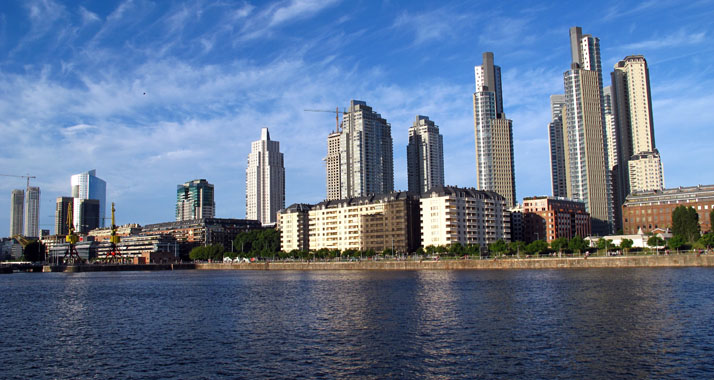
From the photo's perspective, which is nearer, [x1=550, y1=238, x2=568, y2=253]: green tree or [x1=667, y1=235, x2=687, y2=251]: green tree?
[x1=667, y1=235, x2=687, y2=251]: green tree

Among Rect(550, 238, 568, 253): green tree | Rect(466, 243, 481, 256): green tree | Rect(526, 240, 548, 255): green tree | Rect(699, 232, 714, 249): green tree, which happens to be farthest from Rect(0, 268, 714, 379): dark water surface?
Rect(466, 243, 481, 256): green tree

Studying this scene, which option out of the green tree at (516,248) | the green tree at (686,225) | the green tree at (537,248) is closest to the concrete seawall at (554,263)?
the green tree at (537,248)

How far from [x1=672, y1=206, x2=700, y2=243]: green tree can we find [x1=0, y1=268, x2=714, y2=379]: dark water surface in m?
103

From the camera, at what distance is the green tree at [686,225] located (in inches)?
6900

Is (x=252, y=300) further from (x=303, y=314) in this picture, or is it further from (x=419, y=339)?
(x=419, y=339)

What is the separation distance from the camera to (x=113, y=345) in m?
48.8

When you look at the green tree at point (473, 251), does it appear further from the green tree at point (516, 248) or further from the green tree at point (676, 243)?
the green tree at point (676, 243)

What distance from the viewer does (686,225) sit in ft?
583

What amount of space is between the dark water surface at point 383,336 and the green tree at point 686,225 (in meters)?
103

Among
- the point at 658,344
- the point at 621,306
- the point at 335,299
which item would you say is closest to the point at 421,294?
the point at 335,299

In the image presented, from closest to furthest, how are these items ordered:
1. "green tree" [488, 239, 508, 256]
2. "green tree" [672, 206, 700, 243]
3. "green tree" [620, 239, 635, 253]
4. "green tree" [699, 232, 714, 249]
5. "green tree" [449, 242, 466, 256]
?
1. "green tree" [699, 232, 714, 249]
2. "green tree" [620, 239, 635, 253]
3. "green tree" [672, 206, 700, 243]
4. "green tree" [488, 239, 508, 256]
5. "green tree" [449, 242, 466, 256]

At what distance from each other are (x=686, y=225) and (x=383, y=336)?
15537cm

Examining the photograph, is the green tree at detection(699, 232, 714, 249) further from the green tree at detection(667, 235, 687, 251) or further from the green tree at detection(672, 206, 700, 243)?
the green tree at detection(672, 206, 700, 243)

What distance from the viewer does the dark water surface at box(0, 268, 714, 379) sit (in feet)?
126
